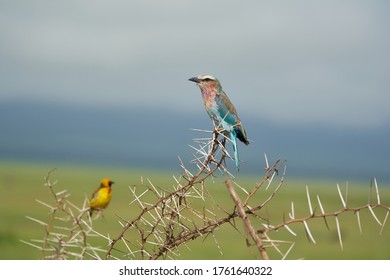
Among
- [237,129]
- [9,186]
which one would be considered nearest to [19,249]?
[237,129]

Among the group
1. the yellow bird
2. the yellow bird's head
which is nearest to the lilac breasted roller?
the yellow bird

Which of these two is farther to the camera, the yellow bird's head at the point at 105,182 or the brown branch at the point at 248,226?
the yellow bird's head at the point at 105,182

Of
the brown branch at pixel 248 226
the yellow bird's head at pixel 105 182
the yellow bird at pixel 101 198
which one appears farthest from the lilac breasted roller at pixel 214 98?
the brown branch at pixel 248 226

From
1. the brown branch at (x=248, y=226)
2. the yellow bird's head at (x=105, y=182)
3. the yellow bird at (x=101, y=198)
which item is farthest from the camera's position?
the yellow bird's head at (x=105, y=182)

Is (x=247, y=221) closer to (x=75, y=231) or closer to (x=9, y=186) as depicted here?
(x=75, y=231)

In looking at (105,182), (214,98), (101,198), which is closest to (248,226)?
(214,98)

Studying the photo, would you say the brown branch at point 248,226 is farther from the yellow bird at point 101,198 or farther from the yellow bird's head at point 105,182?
the yellow bird's head at point 105,182

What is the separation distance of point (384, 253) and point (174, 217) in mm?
37002

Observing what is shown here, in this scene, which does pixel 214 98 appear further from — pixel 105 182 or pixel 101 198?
pixel 105 182

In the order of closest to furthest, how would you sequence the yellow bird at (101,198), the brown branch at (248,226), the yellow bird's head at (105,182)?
the brown branch at (248,226) < the yellow bird at (101,198) < the yellow bird's head at (105,182)

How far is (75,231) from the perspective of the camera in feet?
9.45

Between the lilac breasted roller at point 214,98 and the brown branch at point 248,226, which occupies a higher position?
the lilac breasted roller at point 214,98

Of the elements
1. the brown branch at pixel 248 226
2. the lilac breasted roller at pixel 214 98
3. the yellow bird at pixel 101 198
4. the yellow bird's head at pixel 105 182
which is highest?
the lilac breasted roller at pixel 214 98

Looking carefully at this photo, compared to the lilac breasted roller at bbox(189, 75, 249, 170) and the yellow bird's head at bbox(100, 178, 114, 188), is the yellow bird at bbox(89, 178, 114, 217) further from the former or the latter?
the lilac breasted roller at bbox(189, 75, 249, 170)
